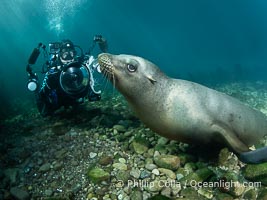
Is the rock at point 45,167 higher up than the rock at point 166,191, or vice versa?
the rock at point 45,167

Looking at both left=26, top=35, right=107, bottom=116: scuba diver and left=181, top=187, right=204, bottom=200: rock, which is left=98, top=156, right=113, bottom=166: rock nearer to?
left=181, top=187, right=204, bottom=200: rock

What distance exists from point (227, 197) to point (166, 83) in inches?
68.0

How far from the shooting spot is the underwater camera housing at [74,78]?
6.11 m

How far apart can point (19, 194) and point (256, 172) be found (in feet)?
9.65

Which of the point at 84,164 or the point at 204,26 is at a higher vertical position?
the point at 204,26

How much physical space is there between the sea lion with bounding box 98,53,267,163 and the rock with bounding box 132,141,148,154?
0.49 meters

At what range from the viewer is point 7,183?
4.11 metres

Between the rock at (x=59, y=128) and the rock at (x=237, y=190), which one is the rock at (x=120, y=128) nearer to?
the rock at (x=59, y=128)

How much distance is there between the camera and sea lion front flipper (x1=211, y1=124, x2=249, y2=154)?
3.84m

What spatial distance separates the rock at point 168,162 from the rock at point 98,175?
721mm

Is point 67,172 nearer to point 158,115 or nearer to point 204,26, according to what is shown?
point 158,115

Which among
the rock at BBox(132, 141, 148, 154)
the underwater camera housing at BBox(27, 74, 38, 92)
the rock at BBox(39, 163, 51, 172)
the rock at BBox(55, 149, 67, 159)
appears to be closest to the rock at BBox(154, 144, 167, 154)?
the rock at BBox(132, 141, 148, 154)

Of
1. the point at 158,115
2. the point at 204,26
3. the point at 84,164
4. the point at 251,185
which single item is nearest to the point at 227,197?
the point at 251,185

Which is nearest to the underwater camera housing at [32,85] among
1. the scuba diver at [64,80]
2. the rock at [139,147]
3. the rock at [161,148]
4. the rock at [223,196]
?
the scuba diver at [64,80]
